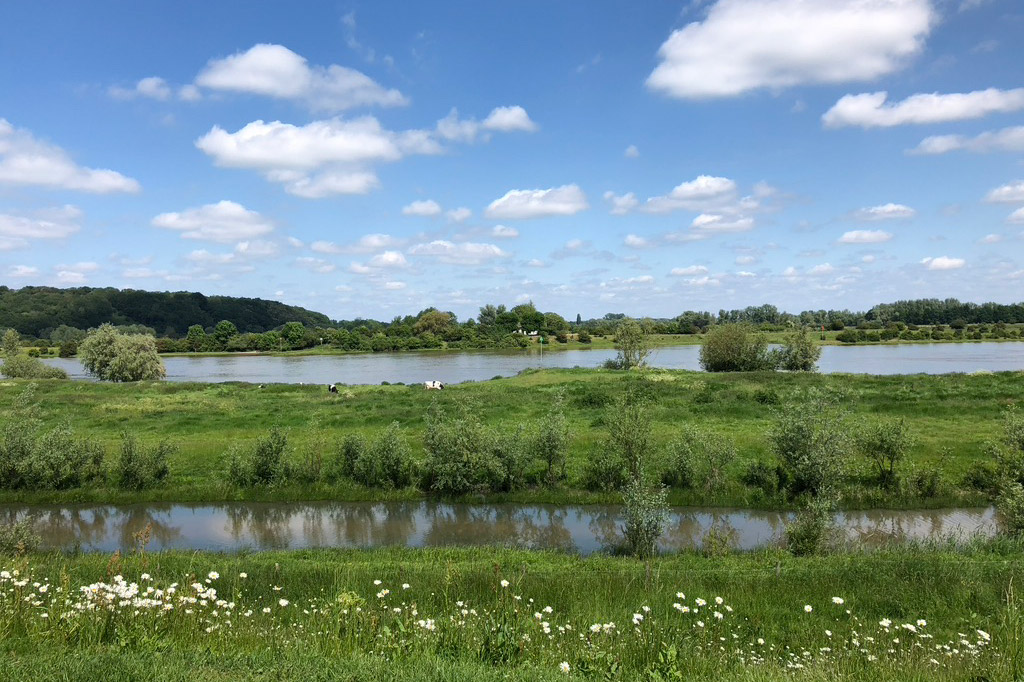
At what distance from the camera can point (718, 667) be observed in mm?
5422

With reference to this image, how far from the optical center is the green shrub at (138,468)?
17375 millimetres

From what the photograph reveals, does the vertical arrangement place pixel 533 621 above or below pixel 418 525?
above

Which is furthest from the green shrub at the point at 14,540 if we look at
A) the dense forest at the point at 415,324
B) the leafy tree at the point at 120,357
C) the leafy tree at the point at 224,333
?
the leafy tree at the point at 224,333

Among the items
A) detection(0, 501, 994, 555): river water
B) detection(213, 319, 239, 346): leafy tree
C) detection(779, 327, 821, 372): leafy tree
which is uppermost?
detection(213, 319, 239, 346): leafy tree

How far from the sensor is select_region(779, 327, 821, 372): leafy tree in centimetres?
5775

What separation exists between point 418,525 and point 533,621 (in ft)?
28.7

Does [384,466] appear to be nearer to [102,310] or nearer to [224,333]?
[224,333]

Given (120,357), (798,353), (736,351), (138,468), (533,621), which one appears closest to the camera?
Answer: (533,621)

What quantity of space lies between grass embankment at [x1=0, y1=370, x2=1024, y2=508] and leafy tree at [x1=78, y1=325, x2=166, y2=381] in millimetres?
19200

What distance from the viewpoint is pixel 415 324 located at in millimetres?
149500

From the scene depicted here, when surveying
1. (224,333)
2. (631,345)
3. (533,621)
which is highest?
(224,333)

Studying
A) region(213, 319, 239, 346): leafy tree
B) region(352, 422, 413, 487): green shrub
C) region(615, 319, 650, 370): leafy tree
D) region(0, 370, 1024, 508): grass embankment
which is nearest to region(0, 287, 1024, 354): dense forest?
region(213, 319, 239, 346): leafy tree

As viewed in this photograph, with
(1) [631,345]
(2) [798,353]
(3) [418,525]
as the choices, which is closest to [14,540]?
(3) [418,525]

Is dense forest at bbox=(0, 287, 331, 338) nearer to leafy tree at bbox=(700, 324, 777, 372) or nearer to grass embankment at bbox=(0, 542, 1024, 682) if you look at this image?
leafy tree at bbox=(700, 324, 777, 372)
